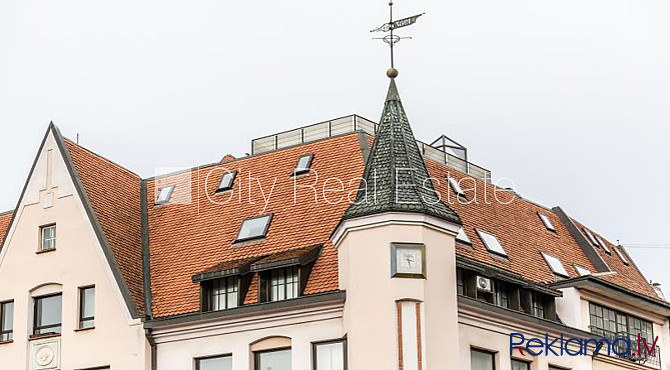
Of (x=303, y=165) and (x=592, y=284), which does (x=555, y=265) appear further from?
(x=303, y=165)

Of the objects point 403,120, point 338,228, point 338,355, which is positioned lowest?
point 338,355

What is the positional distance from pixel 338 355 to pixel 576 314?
11.7 metres

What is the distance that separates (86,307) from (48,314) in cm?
176

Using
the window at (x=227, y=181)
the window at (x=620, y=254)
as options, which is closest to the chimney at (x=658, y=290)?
the window at (x=620, y=254)

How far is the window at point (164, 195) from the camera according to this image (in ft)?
167

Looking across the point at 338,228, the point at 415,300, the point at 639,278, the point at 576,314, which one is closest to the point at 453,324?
the point at 415,300

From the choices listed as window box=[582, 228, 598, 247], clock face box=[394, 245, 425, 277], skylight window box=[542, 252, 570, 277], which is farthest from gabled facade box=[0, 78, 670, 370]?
window box=[582, 228, 598, 247]

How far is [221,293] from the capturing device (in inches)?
1759

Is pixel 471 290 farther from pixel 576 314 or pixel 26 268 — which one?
pixel 26 268

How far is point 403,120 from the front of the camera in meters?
44.1

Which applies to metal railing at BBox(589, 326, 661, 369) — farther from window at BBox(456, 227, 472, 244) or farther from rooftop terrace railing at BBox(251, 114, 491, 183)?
rooftop terrace railing at BBox(251, 114, 491, 183)

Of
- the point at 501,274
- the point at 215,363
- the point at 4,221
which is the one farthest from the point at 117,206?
the point at 501,274

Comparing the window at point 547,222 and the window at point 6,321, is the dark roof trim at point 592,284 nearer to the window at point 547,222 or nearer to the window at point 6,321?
the window at point 547,222

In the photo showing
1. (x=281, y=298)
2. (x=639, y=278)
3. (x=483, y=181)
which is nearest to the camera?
(x=281, y=298)
